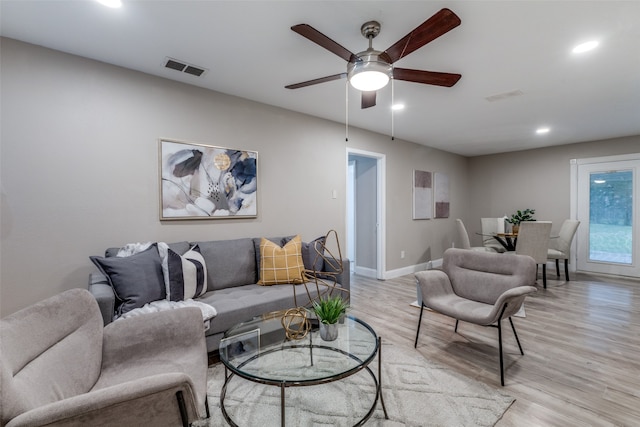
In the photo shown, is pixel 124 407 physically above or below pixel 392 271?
above

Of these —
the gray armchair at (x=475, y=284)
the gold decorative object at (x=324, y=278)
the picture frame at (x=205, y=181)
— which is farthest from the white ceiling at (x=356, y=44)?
the gray armchair at (x=475, y=284)

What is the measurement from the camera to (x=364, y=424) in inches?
64.6

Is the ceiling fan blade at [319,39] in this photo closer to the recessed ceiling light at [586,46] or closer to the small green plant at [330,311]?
the small green plant at [330,311]

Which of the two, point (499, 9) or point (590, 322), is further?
point (590, 322)

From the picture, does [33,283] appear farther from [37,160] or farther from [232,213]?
[232,213]

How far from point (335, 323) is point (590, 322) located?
3.10 meters

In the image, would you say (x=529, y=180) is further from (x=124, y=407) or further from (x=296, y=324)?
(x=124, y=407)

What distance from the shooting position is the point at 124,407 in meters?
0.96

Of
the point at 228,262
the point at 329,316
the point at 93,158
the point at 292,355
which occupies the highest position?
the point at 93,158

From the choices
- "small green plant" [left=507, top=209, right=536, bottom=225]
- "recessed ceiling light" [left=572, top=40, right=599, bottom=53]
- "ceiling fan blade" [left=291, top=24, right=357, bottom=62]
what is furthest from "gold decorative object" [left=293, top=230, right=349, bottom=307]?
"small green plant" [left=507, top=209, right=536, bottom=225]

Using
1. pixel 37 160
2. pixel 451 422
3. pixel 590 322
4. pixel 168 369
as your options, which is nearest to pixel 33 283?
pixel 37 160

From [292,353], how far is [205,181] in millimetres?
1954

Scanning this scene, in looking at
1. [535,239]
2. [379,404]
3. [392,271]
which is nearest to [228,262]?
[379,404]

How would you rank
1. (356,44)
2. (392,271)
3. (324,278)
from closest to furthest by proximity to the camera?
(356,44) < (324,278) < (392,271)
